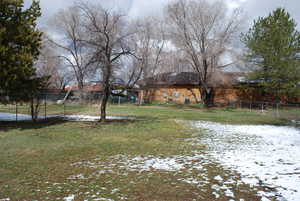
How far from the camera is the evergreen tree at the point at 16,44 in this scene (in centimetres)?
1181

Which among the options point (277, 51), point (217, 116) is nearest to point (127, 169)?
point (217, 116)

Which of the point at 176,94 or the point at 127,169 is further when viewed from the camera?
the point at 176,94

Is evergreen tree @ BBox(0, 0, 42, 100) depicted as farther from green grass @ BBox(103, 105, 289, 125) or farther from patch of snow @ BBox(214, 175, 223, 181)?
patch of snow @ BBox(214, 175, 223, 181)

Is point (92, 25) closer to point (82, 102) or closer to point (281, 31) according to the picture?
point (82, 102)

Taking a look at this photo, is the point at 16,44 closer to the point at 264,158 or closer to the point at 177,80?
the point at 264,158

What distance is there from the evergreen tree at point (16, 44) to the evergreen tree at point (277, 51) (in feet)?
77.8

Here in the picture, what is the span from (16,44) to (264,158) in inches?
529

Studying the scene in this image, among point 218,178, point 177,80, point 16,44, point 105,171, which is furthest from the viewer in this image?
point 177,80

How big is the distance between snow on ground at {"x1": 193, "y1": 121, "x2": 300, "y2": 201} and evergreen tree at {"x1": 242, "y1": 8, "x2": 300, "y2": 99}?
18.5 metres

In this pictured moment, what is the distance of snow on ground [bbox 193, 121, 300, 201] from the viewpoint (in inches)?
189

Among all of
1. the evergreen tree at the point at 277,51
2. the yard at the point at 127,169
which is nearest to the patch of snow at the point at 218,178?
the yard at the point at 127,169

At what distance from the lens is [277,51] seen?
26453 mm

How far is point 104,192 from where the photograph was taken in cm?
453

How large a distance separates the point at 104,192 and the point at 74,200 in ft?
1.91
